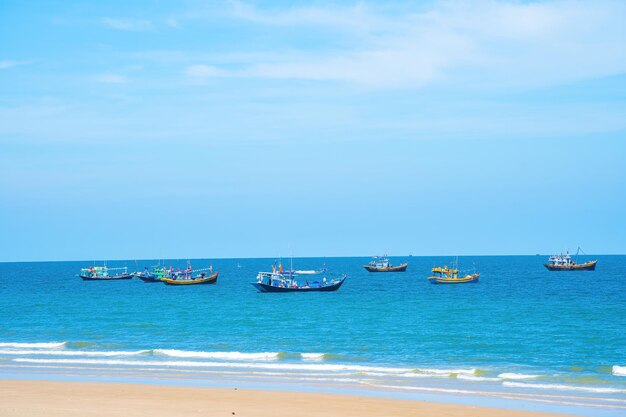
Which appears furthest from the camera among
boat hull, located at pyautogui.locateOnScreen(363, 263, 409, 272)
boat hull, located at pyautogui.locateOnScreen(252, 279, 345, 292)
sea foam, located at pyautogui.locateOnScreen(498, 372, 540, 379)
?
boat hull, located at pyautogui.locateOnScreen(363, 263, 409, 272)

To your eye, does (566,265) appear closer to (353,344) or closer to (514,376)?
(353,344)

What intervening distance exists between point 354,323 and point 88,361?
61.5ft

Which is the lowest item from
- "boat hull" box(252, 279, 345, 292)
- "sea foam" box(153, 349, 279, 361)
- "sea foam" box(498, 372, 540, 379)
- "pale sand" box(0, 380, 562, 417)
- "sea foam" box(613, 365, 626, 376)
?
"boat hull" box(252, 279, 345, 292)

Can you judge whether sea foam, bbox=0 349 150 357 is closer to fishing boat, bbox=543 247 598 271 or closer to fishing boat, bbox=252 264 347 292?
fishing boat, bbox=252 264 347 292

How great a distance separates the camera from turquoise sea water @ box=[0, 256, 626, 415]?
81.5ft

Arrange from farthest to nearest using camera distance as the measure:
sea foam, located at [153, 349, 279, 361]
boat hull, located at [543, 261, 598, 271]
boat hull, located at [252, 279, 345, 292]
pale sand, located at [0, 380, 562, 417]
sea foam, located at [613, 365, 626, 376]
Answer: boat hull, located at [543, 261, 598, 271] → boat hull, located at [252, 279, 345, 292] → sea foam, located at [153, 349, 279, 361] → sea foam, located at [613, 365, 626, 376] → pale sand, located at [0, 380, 562, 417]

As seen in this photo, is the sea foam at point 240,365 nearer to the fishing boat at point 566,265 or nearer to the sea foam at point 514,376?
the sea foam at point 514,376

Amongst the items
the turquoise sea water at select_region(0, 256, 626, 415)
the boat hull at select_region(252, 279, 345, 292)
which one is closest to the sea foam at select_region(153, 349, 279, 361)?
the turquoise sea water at select_region(0, 256, 626, 415)

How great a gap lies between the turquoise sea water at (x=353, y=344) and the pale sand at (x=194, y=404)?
2.66 m

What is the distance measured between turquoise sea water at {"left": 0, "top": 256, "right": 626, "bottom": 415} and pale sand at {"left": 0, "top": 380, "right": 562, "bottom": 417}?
2.66m

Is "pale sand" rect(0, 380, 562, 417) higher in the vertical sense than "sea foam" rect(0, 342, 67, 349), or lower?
higher

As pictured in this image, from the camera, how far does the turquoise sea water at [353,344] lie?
24.8 metres

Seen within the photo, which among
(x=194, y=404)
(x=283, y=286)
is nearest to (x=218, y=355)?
(x=194, y=404)

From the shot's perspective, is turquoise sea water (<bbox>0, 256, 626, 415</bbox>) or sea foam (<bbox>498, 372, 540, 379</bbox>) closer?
turquoise sea water (<bbox>0, 256, 626, 415</bbox>)
